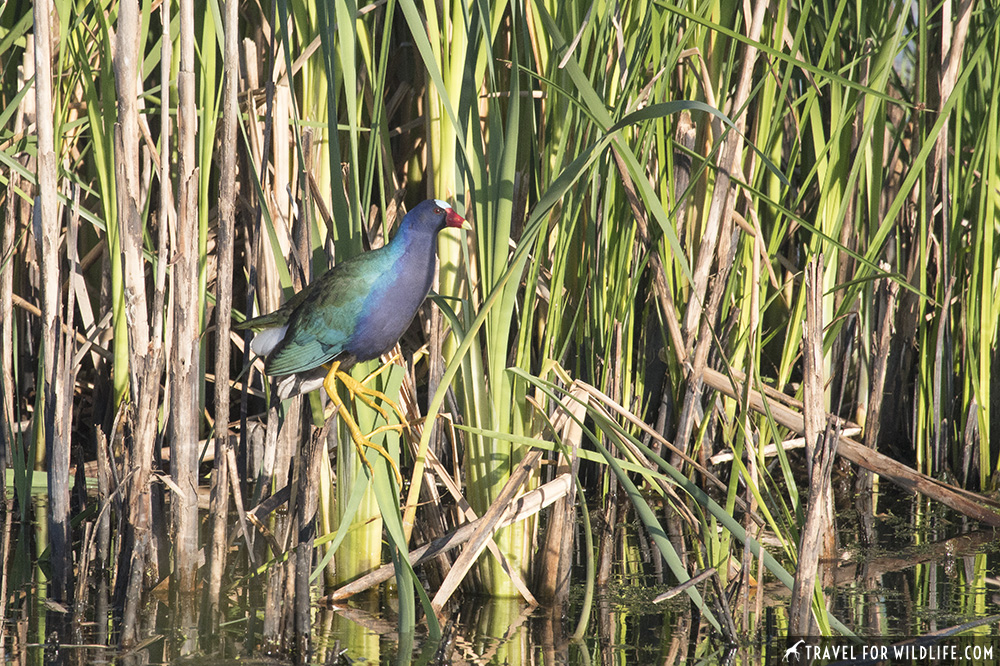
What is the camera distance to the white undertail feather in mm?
2328

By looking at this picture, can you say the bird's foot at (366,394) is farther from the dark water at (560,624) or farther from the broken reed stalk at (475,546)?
the dark water at (560,624)

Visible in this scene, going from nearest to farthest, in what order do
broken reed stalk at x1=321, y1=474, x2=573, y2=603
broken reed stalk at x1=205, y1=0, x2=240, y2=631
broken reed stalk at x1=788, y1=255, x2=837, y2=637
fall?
broken reed stalk at x1=788, y1=255, x2=837, y2=637 < broken reed stalk at x1=205, y1=0, x2=240, y2=631 < broken reed stalk at x1=321, y1=474, x2=573, y2=603

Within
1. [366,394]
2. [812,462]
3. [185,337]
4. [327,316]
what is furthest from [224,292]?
[812,462]

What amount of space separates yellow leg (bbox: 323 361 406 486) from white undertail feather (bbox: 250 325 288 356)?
0.51ft

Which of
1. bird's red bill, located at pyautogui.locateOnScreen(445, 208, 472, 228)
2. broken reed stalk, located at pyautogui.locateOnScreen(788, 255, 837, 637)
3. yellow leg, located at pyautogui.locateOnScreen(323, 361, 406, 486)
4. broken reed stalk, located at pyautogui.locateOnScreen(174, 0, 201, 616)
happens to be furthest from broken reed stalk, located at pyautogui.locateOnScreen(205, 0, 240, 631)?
broken reed stalk, located at pyautogui.locateOnScreen(788, 255, 837, 637)

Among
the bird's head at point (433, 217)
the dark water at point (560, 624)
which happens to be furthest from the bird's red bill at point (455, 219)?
the dark water at point (560, 624)

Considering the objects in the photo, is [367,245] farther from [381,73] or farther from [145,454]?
[145,454]

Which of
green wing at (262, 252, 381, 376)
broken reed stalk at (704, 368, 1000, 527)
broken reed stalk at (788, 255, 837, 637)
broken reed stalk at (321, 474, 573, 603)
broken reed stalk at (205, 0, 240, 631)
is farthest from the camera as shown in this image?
broken reed stalk at (704, 368, 1000, 527)

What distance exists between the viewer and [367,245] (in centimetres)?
253

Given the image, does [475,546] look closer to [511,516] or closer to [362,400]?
[511,516]

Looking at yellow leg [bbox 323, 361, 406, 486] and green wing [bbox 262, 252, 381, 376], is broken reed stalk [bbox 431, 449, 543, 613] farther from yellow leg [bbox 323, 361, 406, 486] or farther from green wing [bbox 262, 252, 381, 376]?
green wing [bbox 262, 252, 381, 376]

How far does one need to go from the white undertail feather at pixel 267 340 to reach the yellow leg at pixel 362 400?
16 cm

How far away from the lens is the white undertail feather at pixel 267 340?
2328mm

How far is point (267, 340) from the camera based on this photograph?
7.75ft
